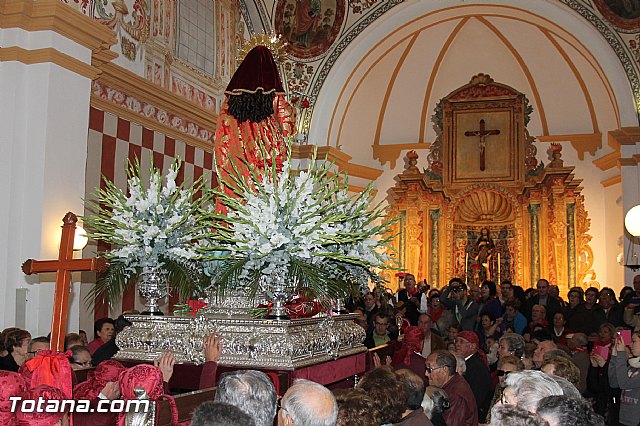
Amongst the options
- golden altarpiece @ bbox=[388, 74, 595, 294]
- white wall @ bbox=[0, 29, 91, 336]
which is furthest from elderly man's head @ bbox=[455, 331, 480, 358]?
golden altarpiece @ bbox=[388, 74, 595, 294]

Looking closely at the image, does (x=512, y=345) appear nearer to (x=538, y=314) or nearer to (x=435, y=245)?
(x=538, y=314)

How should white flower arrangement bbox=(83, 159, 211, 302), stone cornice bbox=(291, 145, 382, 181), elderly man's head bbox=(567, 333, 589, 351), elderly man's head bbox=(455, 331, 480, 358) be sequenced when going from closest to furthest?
1. white flower arrangement bbox=(83, 159, 211, 302)
2. elderly man's head bbox=(455, 331, 480, 358)
3. elderly man's head bbox=(567, 333, 589, 351)
4. stone cornice bbox=(291, 145, 382, 181)

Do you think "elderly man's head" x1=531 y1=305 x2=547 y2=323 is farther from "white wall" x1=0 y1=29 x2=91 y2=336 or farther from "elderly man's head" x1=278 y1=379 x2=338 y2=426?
"elderly man's head" x1=278 y1=379 x2=338 y2=426

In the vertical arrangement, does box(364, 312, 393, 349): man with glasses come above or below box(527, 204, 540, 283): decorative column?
below

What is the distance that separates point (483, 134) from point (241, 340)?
542 inches

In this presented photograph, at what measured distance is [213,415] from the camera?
238 centimetres

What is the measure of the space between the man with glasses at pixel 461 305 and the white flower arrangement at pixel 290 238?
6.55m

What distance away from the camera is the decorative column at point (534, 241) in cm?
1706

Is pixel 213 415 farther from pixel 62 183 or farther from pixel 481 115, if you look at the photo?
pixel 481 115

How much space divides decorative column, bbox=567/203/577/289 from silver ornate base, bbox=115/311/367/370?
39.5 ft

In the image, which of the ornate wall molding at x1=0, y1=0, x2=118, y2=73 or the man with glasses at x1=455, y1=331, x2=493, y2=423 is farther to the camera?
the ornate wall molding at x1=0, y1=0, x2=118, y2=73

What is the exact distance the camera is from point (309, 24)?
15.2 metres

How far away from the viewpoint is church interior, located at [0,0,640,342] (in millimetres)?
8508

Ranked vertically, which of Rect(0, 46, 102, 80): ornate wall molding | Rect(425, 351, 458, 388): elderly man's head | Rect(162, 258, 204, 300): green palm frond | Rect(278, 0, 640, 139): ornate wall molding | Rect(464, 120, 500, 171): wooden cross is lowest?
Rect(425, 351, 458, 388): elderly man's head
